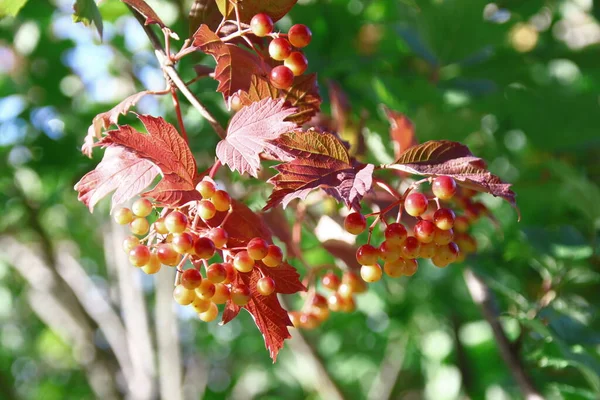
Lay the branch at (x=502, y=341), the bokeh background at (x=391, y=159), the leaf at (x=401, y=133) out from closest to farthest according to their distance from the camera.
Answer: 1. the leaf at (x=401, y=133)
2. the branch at (x=502, y=341)
3. the bokeh background at (x=391, y=159)

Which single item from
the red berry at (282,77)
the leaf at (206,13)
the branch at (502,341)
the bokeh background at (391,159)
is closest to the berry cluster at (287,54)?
the red berry at (282,77)

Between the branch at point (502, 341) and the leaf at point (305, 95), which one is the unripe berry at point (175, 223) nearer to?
the leaf at point (305, 95)

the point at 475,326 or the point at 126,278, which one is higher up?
the point at 126,278

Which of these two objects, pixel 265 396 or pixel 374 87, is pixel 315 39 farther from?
pixel 265 396

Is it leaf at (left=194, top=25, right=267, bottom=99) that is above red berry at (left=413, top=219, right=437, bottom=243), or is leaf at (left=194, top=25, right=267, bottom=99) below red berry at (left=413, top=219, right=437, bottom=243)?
above

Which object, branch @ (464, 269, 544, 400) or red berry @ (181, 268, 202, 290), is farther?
branch @ (464, 269, 544, 400)

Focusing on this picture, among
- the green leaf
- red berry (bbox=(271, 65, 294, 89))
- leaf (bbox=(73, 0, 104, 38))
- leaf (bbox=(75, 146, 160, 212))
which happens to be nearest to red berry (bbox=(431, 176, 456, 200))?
red berry (bbox=(271, 65, 294, 89))

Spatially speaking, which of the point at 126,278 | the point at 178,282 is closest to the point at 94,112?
the point at 126,278

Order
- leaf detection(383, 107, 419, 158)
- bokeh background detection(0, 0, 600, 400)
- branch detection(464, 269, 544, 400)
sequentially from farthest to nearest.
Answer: bokeh background detection(0, 0, 600, 400) < branch detection(464, 269, 544, 400) < leaf detection(383, 107, 419, 158)

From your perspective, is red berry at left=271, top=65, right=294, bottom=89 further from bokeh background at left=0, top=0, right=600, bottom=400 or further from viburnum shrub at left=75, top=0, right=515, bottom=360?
bokeh background at left=0, top=0, right=600, bottom=400
